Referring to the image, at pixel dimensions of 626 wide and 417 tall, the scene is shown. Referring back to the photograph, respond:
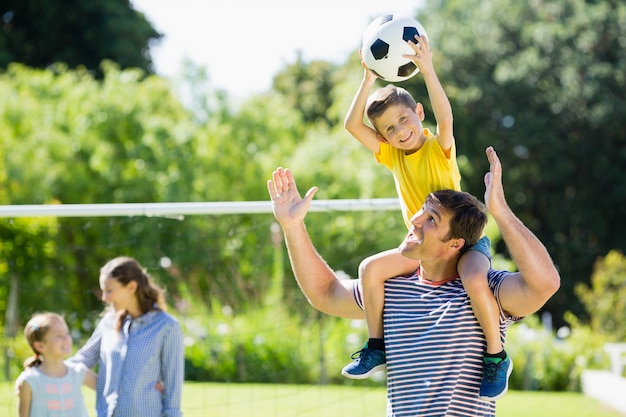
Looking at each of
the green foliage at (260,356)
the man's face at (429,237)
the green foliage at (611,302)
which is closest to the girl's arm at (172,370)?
the man's face at (429,237)

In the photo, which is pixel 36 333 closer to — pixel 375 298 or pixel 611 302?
pixel 375 298

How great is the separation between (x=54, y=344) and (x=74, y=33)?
26550 millimetres

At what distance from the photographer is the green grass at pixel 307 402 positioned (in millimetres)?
8594

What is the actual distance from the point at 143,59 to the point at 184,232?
16123 millimetres

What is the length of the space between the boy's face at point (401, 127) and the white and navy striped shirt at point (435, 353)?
101 cm

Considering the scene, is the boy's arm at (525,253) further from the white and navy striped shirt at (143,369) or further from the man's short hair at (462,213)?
the white and navy striped shirt at (143,369)

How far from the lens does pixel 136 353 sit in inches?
191

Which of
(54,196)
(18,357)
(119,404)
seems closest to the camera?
(119,404)

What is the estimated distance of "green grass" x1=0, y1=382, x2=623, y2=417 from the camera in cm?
859

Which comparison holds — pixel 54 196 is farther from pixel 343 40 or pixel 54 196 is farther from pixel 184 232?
pixel 343 40

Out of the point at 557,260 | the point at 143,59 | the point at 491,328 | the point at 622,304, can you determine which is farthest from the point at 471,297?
the point at 143,59

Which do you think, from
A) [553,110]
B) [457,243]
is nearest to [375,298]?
[457,243]

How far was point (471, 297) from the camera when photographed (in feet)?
9.13

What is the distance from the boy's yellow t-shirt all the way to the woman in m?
1.78
